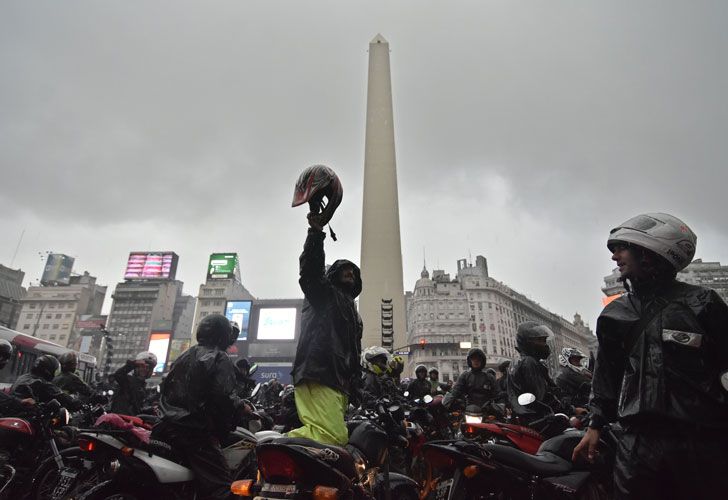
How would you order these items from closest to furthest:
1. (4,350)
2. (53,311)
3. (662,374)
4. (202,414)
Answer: (662,374), (202,414), (4,350), (53,311)

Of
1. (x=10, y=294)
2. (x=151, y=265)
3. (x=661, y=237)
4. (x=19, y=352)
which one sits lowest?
(x=661, y=237)

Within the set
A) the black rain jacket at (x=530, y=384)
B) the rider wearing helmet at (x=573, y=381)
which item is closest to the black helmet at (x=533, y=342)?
the black rain jacket at (x=530, y=384)

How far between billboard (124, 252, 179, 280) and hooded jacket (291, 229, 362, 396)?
92.7 meters

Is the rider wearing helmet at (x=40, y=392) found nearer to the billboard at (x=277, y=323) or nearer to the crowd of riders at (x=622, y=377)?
the crowd of riders at (x=622, y=377)

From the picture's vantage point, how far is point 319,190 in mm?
2342

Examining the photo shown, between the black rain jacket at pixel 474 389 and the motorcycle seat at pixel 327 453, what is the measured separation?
5027 mm

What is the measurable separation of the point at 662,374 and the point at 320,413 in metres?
1.72

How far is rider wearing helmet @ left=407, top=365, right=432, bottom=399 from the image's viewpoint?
9.01 m

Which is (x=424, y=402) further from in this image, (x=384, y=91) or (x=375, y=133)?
(x=384, y=91)

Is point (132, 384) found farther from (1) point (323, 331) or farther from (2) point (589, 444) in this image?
(2) point (589, 444)

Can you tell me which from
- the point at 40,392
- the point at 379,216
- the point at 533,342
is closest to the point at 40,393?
the point at 40,392

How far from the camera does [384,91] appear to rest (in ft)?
124

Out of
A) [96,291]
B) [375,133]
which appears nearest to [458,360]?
[375,133]

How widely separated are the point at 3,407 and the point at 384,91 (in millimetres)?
37284
